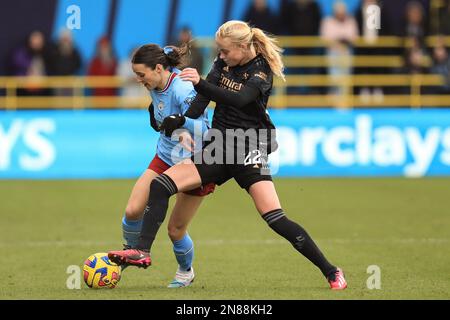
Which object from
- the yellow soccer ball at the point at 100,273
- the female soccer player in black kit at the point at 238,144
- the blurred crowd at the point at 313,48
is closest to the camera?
the female soccer player in black kit at the point at 238,144

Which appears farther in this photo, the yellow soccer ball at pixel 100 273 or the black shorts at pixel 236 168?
the yellow soccer ball at pixel 100 273

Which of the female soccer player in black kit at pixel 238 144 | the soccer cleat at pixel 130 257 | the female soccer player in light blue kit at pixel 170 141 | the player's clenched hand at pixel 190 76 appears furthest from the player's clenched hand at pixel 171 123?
the soccer cleat at pixel 130 257

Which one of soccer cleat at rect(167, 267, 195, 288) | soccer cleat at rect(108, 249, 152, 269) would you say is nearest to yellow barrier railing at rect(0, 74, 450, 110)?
soccer cleat at rect(167, 267, 195, 288)

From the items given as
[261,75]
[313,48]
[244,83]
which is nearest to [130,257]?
[244,83]

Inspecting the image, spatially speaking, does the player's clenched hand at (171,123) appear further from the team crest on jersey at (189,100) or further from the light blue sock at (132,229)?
the light blue sock at (132,229)

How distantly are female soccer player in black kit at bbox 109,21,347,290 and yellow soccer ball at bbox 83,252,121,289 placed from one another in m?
0.41

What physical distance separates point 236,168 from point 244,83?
2.14ft

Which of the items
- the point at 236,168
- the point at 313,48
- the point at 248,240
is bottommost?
the point at 248,240

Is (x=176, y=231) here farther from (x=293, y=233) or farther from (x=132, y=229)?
(x=293, y=233)

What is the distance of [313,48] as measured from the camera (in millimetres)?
21312

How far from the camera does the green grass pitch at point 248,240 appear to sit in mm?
8453

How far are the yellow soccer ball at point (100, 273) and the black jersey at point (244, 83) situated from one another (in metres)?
1.37

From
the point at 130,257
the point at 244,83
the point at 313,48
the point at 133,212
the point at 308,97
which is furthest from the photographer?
the point at 313,48
